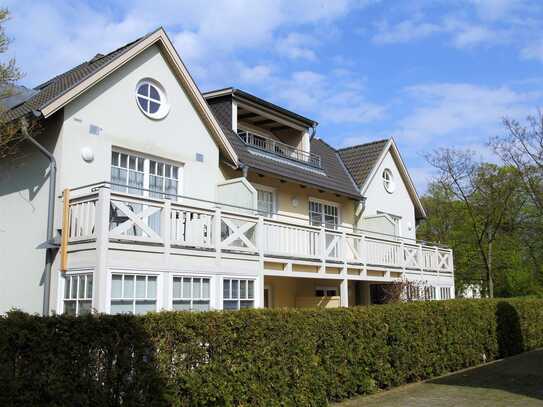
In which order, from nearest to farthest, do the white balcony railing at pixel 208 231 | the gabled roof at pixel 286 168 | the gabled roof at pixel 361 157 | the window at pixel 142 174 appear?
the white balcony railing at pixel 208 231
the window at pixel 142 174
the gabled roof at pixel 286 168
the gabled roof at pixel 361 157

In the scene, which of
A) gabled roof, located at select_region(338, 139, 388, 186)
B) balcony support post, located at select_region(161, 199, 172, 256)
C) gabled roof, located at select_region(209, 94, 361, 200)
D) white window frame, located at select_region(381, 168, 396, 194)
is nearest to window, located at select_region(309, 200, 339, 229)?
gabled roof, located at select_region(209, 94, 361, 200)

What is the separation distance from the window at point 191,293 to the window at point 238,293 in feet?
1.97

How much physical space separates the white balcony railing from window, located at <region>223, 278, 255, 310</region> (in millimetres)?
746

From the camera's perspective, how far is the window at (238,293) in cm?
1314

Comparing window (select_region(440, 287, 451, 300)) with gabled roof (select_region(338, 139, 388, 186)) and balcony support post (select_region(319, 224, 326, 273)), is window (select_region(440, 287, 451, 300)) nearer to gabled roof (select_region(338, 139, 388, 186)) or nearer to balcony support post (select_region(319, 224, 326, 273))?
gabled roof (select_region(338, 139, 388, 186))

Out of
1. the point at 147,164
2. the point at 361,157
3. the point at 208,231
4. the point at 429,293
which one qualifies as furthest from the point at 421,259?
the point at 147,164

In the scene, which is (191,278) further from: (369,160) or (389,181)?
(389,181)

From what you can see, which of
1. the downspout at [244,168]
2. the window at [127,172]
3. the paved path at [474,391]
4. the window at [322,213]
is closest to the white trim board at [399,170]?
the window at [322,213]

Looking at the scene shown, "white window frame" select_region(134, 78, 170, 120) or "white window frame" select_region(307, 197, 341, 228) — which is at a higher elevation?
"white window frame" select_region(134, 78, 170, 120)

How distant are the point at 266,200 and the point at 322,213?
3.33 meters

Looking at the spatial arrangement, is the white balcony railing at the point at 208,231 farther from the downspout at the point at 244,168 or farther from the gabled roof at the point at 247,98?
the gabled roof at the point at 247,98

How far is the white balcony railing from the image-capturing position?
36.0ft

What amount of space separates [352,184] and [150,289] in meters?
13.0

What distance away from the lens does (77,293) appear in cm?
1103
